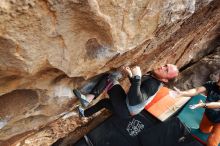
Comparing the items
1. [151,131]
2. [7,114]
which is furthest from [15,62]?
[151,131]

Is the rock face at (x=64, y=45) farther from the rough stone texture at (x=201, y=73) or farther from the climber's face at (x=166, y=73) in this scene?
the rough stone texture at (x=201, y=73)

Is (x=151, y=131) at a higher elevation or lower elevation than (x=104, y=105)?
lower

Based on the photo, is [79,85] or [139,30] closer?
[139,30]

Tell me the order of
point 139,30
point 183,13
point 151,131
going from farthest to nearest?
1. point 151,131
2. point 183,13
3. point 139,30

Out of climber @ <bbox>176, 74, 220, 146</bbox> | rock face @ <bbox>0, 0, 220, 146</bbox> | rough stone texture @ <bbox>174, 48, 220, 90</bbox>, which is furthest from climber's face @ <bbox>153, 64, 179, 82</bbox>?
rough stone texture @ <bbox>174, 48, 220, 90</bbox>

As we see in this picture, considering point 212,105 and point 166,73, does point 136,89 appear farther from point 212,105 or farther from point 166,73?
point 212,105

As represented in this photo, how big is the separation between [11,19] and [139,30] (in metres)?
1.15

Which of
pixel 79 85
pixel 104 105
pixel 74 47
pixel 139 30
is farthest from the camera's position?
pixel 104 105

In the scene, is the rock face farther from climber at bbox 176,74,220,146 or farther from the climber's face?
climber at bbox 176,74,220,146

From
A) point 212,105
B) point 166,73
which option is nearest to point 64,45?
point 166,73

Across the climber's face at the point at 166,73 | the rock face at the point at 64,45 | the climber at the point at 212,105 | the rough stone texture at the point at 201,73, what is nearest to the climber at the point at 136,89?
the climber's face at the point at 166,73

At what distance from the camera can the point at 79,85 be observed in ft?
10.2

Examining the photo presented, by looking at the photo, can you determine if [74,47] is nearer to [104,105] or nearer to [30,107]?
[30,107]

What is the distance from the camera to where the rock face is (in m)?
1.99
